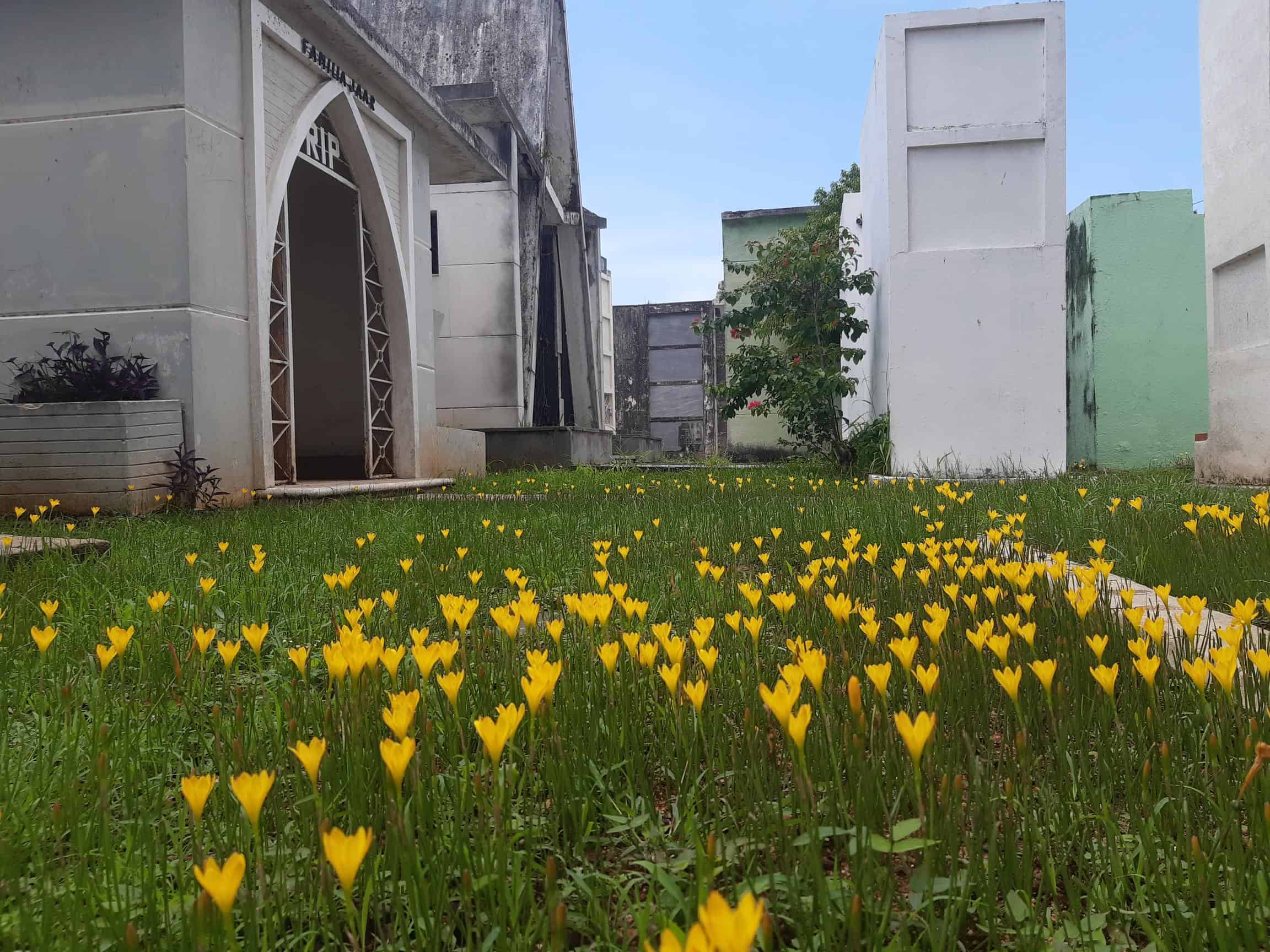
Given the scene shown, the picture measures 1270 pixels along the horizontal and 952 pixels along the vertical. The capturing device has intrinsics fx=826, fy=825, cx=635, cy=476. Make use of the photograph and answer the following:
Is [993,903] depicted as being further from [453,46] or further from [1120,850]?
[453,46]

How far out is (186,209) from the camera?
19.9 ft

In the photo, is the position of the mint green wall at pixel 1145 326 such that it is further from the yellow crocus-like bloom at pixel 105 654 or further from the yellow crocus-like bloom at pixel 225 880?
the yellow crocus-like bloom at pixel 225 880

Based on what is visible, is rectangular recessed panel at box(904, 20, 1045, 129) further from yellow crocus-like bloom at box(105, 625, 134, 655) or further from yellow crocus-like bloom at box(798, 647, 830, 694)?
yellow crocus-like bloom at box(105, 625, 134, 655)

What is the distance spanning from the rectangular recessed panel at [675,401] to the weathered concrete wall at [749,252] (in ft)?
26.1

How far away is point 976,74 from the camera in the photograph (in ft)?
28.1

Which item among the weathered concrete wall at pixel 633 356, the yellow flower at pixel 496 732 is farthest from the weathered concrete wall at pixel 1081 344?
the weathered concrete wall at pixel 633 356

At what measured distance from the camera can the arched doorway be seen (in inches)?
387

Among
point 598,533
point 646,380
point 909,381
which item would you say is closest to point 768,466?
point 909,381

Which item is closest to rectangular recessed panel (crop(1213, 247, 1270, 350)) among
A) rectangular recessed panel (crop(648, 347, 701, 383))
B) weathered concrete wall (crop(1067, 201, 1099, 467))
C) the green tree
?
the green tree

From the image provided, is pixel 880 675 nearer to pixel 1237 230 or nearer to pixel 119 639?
pixel 119 639

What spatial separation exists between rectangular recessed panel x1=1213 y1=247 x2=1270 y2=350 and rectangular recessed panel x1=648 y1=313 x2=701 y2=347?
61.9 ft

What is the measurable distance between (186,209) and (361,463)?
573 centimetres

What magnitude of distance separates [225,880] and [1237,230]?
930 centimetres

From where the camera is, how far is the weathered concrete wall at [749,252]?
17.0 m
